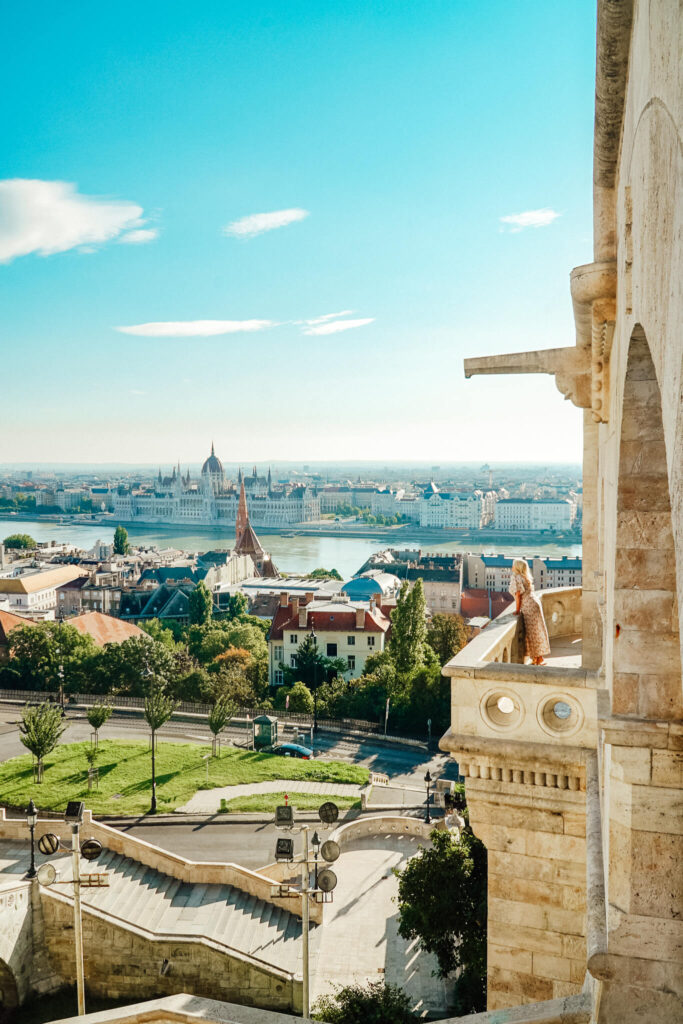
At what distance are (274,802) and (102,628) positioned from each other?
55.7 ft

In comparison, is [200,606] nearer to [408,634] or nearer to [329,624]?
[329,624]

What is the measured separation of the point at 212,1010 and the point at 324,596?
3172 cm

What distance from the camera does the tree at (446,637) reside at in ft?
81.0

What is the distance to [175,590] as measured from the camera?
42031 mm

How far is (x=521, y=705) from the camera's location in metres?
3.58

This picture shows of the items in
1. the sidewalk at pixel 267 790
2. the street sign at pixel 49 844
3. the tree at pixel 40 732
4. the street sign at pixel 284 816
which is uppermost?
the street sign at pixel 284 816

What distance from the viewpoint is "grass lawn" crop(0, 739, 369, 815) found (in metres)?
14.5

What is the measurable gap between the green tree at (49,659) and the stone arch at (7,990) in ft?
44.9

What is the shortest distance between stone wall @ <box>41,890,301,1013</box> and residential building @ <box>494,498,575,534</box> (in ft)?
333

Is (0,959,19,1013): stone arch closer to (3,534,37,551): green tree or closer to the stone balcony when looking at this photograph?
the stone balcony

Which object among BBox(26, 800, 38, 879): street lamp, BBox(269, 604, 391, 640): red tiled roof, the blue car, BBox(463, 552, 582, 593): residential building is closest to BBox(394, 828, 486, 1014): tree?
BBox(26, 800, 38, 879): street lamp

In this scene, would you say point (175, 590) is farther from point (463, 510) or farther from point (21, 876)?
point (463, 510)

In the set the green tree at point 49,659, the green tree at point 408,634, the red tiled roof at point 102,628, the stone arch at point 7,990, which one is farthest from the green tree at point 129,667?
the stone arch at point 7,990

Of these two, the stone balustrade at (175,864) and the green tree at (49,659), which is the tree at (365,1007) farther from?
the green tree at (49,659)
